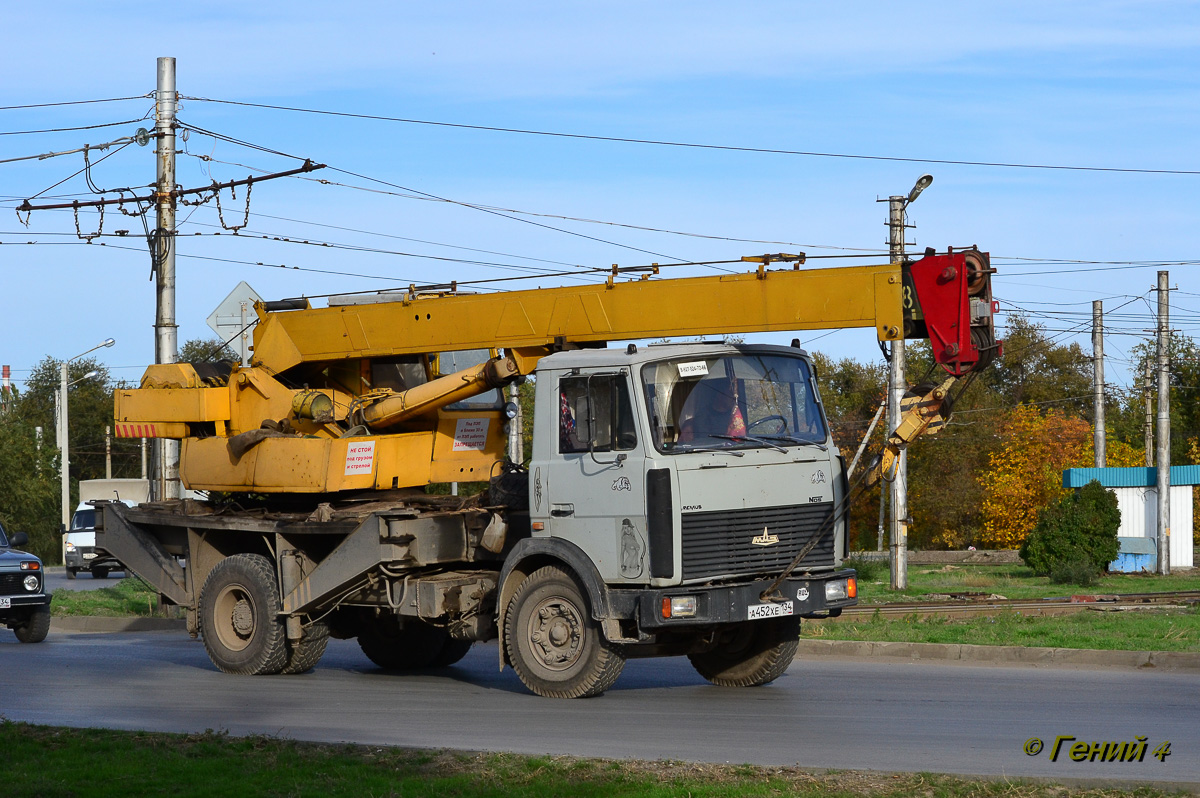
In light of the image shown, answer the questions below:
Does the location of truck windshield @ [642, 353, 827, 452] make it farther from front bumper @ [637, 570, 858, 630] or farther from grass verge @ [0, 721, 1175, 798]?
grass verge @ [0, 721, 1175, 798]

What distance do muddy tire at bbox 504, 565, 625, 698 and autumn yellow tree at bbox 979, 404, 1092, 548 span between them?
5021 centimetres

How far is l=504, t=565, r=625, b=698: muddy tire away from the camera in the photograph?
36.5ft

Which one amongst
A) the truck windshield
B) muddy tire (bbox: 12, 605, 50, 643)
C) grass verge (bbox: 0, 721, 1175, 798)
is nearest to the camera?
grass verge (bbox: 0, 721, 1175, 798)

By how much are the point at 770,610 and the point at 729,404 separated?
1.72m

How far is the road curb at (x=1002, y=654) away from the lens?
517 inches

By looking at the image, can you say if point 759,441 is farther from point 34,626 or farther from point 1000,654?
point 34,626

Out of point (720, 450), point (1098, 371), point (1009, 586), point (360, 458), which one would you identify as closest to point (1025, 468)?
point (1098, 371)

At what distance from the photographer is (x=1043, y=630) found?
1543 cm

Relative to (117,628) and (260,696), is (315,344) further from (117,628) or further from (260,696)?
(117,628)

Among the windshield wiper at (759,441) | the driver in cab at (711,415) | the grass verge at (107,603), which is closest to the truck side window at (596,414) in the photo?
the driver in cab at (711,415)

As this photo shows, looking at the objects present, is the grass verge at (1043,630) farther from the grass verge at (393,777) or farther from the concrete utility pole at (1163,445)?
the concrete utility pole at (1163,445)

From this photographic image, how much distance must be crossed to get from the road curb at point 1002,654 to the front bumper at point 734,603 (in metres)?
3.50

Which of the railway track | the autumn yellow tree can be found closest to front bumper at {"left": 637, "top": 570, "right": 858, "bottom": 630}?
the railway track

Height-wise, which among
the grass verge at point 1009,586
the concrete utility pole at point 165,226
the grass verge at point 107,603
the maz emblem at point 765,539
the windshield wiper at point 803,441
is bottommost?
the grass verge at point 1009,586
